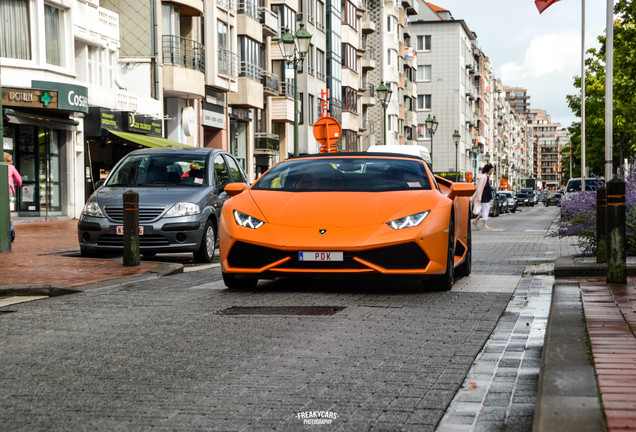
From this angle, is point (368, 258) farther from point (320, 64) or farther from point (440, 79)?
point (440, 79)

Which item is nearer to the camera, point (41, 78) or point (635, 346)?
point (635, 346)

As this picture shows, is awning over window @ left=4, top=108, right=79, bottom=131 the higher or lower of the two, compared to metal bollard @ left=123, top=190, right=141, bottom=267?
higher

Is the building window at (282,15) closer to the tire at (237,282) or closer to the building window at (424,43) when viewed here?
the tire at (237,282)

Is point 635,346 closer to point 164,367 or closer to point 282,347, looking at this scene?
point 282,347

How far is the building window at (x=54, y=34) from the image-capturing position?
33062mm

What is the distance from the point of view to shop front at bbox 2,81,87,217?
30938 millimetres

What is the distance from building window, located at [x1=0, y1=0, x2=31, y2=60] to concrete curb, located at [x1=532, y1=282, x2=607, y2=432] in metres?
27.6

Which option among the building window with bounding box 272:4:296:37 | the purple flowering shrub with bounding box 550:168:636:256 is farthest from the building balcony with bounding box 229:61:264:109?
the purple flowering shrub with bounding box 550:168:636:256

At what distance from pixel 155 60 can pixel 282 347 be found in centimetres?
3436

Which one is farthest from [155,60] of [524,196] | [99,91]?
[524,196]

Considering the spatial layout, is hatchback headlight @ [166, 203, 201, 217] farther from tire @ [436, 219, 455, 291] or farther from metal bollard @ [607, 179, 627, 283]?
metal bollard @ [607, 179, 627, 283]

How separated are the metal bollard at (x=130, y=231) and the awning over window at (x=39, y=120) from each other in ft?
60.1

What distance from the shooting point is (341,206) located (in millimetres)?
9680

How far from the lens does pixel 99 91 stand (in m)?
36.6
